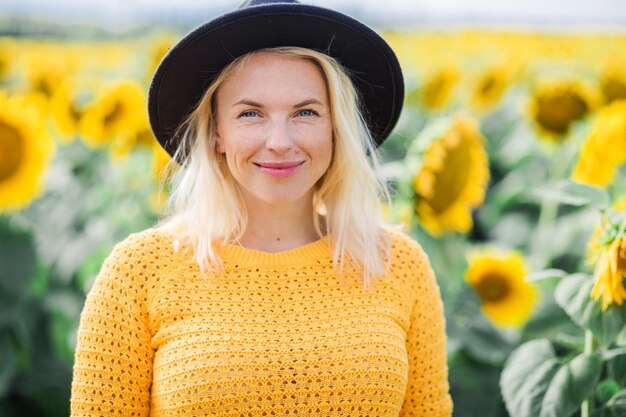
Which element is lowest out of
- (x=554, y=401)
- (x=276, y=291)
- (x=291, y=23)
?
(x=554, y=401)

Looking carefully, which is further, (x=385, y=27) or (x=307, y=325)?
(x=385, y=27)

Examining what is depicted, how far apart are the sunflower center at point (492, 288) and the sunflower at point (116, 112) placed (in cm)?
183

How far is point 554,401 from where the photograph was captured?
2.26 m

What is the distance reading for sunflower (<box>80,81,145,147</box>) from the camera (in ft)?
14.3

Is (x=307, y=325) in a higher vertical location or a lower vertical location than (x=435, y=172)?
lower

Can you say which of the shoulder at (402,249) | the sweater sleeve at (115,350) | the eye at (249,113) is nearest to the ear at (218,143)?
the eye at (249,113)

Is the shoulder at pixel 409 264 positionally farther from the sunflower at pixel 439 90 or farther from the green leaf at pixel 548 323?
the sunflower at pixel 439 90

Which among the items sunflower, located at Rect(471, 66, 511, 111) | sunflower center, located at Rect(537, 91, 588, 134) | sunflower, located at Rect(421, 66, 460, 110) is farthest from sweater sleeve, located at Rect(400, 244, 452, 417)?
sunflower, located at Rect(421, 66, 460, 110)

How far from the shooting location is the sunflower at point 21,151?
3773mm

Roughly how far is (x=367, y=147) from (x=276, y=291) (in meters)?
0.53

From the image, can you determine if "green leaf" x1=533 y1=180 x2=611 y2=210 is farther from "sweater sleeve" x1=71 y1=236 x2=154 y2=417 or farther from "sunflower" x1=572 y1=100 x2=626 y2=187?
"sweater sleeve" x1=71 y1=236 x2=154 y2=417

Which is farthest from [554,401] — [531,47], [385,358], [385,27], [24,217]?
[385,27]

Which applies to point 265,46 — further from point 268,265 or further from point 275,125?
point 268,265

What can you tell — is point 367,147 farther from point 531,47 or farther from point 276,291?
point 531,47
